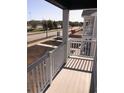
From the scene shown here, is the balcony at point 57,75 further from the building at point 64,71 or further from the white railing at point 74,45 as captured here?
the white railing at point 74,45

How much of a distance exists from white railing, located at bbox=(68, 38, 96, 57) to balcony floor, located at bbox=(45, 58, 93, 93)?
4.15ft

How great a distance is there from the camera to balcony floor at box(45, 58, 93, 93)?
3886 millimetres

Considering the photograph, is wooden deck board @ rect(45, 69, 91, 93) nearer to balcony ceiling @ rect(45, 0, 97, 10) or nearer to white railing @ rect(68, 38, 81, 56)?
balcony ceiling @ rect(45, 0, 97, 10)

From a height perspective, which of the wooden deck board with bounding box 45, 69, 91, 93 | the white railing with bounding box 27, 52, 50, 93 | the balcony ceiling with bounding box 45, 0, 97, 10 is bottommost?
the wooden deck board with bounding box 45, 69, 91, 93

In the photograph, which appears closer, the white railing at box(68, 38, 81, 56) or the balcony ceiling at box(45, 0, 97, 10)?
the balcony ceiling at box(45, 0, 97, 10)

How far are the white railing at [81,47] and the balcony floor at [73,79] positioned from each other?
4.15 ft

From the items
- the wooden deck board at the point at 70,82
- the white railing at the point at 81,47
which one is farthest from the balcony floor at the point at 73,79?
the white railing at the point at 81,47

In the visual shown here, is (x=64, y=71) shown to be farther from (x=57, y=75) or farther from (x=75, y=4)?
(x=75, y=4)

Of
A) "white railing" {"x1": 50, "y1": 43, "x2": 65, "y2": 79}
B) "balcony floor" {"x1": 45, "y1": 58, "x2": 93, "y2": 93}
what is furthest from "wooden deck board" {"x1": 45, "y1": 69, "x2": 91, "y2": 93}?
"white railing" {"x1": 50, "y1": 43, "x2": 65, "y2": 79}
